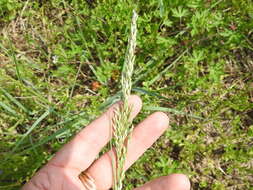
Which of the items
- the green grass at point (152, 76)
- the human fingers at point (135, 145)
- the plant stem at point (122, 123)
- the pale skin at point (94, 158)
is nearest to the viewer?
the plant stem at point (122, 123)

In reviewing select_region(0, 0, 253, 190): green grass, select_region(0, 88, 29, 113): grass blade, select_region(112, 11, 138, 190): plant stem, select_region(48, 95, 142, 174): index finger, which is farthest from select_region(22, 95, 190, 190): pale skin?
select_region(0, 88, 29, 113): grass blade

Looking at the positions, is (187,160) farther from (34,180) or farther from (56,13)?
(56,13)

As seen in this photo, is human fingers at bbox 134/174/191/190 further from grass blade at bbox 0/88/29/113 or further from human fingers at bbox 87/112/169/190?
grass blade at bbox 0/88/29/113

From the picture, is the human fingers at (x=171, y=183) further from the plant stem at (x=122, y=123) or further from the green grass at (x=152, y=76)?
the green grass at (x=152, y=76)

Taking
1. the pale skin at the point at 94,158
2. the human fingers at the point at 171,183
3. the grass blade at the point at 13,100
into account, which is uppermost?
→ the grass blade at the point at 13,100

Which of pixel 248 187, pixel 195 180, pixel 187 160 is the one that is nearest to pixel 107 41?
pixel 187 160

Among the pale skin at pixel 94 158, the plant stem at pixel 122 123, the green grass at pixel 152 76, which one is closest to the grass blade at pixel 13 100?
the green grass at pixel 152 76

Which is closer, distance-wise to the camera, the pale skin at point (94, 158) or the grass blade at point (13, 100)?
the pale skin at point (94, 158)
